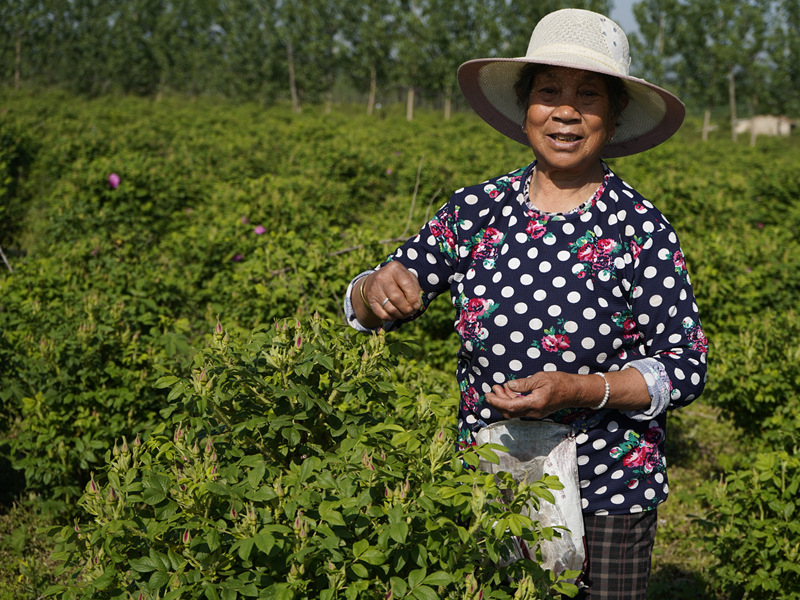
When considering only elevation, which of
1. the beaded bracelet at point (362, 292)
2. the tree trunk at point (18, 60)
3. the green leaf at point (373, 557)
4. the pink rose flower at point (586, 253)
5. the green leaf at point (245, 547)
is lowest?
the green leaf at point (373, 557)

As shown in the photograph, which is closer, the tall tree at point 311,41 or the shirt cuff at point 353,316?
the shirt cuff at point 353,316

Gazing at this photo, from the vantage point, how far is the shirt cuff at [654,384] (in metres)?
1.41

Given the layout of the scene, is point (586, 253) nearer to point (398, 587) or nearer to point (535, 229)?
point (535, 229)

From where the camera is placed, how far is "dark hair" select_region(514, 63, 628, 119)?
1618 mm

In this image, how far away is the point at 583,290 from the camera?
4.85 ft

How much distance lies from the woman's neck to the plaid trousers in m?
0.66

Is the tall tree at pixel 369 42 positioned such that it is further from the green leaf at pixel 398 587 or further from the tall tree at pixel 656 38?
the green leaf at pixel 398 587

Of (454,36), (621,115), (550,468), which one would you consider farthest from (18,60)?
(550,468)

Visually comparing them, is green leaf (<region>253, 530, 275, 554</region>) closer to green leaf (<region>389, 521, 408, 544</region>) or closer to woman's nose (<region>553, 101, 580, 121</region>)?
green leaf (<region>389, 521, 408, 544</region>)

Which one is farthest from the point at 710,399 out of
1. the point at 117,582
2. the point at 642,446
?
the point at 117,582

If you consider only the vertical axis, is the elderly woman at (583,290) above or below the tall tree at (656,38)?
below

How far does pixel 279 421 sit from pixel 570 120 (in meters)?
0.86

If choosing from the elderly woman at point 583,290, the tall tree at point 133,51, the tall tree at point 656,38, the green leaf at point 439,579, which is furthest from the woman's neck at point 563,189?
the tall tree at point 133,51

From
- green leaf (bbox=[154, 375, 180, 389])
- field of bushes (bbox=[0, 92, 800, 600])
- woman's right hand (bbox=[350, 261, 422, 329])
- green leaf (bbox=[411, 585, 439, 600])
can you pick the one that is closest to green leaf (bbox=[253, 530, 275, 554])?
field of bushes (bbox=[0, 92, 800, 600])
